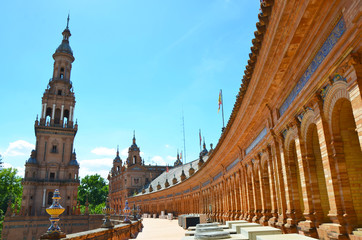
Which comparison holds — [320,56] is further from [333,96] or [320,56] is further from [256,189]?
[256,189]

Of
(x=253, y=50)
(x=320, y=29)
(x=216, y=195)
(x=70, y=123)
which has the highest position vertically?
(x=70, y=123)

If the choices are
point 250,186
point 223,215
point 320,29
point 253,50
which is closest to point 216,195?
point 223,215

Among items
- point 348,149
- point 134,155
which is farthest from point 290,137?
point 134,155

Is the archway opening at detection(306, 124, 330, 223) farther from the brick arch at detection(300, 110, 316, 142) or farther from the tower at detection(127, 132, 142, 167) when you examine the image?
the tower at detection(127, 132, 142, 167)

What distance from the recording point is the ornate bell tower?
60344mm

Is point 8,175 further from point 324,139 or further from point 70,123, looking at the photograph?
point 324,139

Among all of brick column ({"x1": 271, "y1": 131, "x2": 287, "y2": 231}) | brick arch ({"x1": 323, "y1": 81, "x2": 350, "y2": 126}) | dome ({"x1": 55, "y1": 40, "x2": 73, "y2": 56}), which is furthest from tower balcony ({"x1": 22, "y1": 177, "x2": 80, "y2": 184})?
brick arch ({"x1": 323, "y1": 81, "x2": 350, "y2": 126})

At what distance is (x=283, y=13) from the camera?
750 cm

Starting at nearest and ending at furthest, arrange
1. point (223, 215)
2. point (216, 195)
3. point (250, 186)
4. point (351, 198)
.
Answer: point (351, 198) < point (250, 186) < point (223, 215) < point (216, 195)

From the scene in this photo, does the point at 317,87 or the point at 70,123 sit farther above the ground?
the point at 70,123

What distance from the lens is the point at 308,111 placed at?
29.5 ft

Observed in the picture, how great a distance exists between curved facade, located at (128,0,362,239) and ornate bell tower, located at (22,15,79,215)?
5656cm

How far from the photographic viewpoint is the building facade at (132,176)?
289ft

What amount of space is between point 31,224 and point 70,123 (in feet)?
80.9
